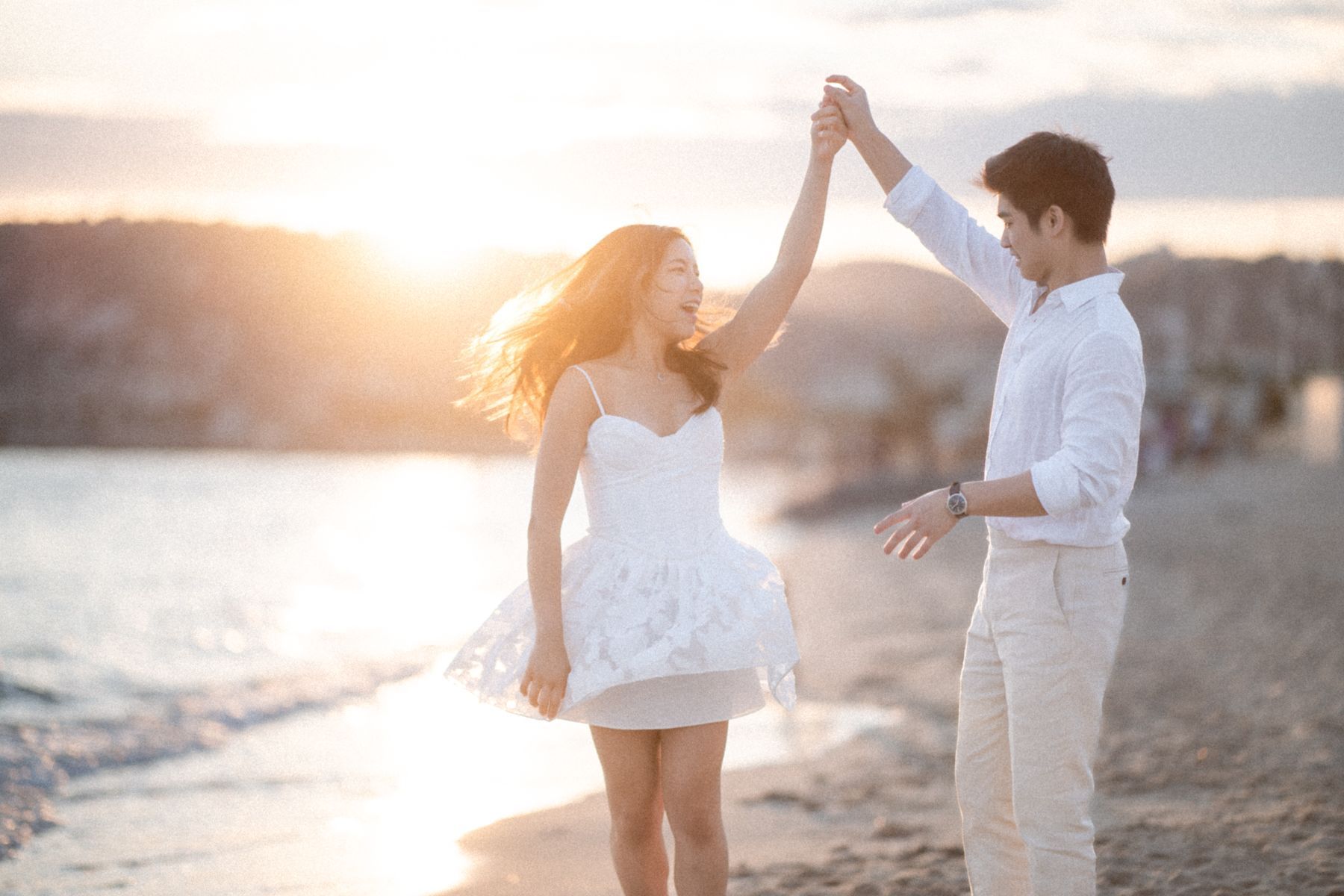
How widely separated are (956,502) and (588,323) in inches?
41.1

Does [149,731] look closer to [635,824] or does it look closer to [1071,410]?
[635,824]

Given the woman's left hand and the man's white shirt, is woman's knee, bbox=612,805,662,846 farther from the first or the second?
the woman's left hand

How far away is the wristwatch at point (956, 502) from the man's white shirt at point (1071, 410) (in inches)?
6.3

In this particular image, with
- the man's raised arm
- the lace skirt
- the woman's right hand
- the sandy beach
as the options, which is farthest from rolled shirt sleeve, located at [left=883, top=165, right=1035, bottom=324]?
the sandy beach

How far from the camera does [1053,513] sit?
2.84 metres

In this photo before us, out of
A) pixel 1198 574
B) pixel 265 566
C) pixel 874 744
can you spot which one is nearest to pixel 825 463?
pixel 265 566

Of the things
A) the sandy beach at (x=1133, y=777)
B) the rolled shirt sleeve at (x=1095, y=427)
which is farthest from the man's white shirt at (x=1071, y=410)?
the sandy beach at (x=1133, y=777)

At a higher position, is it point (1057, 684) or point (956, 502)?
point (956, 502)

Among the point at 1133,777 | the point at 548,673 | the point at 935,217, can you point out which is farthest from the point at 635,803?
the point at 1133,777

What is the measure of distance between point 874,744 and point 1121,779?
70.5 inches

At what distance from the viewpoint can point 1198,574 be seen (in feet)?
48.4

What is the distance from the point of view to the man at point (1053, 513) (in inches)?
111

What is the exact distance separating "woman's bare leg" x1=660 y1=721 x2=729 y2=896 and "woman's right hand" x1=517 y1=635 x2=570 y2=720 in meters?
0.29

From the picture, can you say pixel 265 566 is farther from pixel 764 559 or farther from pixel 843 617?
pixel 764 559
